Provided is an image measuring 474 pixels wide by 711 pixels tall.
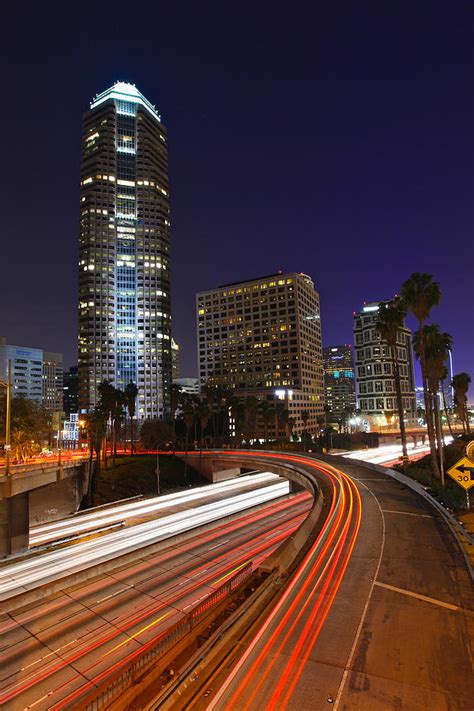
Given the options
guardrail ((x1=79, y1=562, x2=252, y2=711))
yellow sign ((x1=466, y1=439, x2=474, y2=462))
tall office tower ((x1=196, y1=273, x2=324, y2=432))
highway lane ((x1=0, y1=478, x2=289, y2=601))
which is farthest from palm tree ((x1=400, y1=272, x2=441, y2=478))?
tall office tower ((x1=196, y1=273, x2=324, y2=432))

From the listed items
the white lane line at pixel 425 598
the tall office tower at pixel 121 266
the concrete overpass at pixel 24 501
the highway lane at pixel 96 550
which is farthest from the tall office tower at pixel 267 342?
the white lane line at pixel 425 598

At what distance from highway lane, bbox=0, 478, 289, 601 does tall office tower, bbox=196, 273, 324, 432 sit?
125892 millimetres

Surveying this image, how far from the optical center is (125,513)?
142 feet

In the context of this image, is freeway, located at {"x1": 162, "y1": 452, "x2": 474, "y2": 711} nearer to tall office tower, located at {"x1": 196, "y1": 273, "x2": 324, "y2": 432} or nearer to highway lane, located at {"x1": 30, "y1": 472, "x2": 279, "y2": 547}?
highway lane, located at {"x1": 30, "y1": 472, "x2": 279, "y2": 547}

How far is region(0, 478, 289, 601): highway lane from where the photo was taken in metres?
26.6

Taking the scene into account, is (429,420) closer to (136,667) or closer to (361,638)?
(361,638)

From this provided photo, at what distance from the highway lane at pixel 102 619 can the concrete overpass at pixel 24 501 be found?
61.0 ft

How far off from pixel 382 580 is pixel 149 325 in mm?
179891

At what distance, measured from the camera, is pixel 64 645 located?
18625 millimetres

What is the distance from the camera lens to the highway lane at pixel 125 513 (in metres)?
38.3

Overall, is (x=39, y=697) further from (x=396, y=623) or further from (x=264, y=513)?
(x=264, y=513)

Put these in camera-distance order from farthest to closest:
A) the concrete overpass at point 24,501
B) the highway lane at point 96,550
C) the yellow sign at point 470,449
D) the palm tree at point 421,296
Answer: the palm tree at point 421,296 < the concrete overpass at point 24,501 < the highway lane at point 96,550 < the yellow sign at point 470,449

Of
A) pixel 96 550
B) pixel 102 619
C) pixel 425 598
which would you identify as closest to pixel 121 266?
pixel 96 550

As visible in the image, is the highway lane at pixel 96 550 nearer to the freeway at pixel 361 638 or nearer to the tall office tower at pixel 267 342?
the freeway at pixel 361 638
